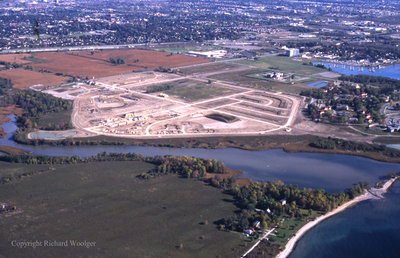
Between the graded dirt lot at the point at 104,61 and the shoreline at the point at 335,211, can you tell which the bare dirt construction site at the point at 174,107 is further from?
the shoreline at the point at 335,211

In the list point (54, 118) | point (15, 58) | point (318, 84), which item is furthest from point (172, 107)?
point (15, 58)

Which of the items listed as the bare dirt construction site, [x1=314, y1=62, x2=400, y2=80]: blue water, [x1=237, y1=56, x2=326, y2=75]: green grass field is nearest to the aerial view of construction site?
the bare dirt construction site

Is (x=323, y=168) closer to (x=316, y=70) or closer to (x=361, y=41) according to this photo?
(x=316, y=70)

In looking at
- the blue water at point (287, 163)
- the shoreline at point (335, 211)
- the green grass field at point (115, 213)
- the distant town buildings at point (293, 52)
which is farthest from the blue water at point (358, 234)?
the distant town buildings at point (293, 52)

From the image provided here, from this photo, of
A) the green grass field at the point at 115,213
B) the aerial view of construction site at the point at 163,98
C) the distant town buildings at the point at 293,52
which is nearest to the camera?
the green grass field at the point at 115,213

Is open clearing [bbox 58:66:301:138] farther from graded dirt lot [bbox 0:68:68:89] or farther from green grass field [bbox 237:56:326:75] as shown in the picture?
green grass field [bbox 237:56:326:75]

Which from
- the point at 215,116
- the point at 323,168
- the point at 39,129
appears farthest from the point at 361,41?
the point at 39,129
